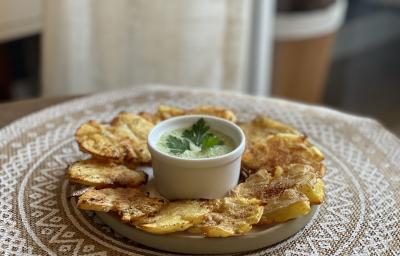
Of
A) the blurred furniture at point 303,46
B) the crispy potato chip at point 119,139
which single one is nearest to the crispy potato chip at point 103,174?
the crispy potato chip at point 119,139

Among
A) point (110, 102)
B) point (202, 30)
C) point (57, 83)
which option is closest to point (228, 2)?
point (202, 30)

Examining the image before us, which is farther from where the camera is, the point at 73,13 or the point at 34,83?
the point at 34,83

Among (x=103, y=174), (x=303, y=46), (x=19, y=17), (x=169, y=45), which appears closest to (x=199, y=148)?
(x=103, y=174)

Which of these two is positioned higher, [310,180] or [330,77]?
[310,180]

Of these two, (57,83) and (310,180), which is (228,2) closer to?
(57,83)

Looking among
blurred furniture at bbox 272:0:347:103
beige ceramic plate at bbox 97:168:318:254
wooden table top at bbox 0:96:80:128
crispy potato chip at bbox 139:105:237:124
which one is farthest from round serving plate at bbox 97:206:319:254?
blurred furniture at bbox 272:0:347:103

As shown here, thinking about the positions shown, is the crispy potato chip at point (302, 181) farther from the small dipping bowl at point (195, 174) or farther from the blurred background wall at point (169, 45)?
the blurred background wall at point (169, 45)

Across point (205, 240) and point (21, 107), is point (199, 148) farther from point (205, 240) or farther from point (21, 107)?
point (21, 107)
